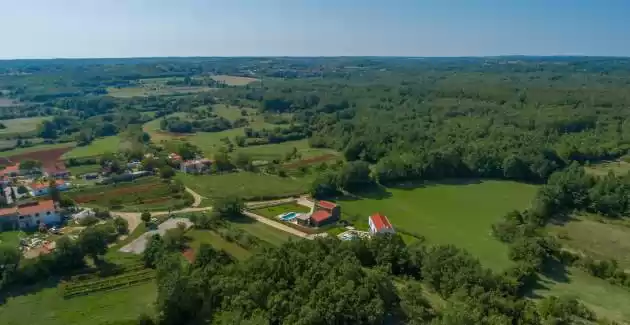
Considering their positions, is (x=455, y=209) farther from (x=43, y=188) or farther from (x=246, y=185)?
(x=43, y=188)

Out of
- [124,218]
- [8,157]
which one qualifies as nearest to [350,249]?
[124,218]

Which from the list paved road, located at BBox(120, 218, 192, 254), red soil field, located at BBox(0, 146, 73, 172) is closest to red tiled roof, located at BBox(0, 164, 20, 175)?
red soil field, located at BBox(0, 146, 73, 172)

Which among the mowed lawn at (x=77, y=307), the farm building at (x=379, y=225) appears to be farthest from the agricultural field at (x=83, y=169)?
the farm building at (x=379, y=225)

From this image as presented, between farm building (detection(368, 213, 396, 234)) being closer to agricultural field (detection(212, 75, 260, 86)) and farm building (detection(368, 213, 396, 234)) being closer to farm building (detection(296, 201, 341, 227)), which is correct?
farm building (detection(296, 201, 341, 227))

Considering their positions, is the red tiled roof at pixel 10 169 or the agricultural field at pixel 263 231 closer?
the agricultural field at pixel 263 231

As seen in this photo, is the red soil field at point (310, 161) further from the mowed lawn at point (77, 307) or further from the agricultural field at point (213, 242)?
the mowed lawn at point (77, 307)

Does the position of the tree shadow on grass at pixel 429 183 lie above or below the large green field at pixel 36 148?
below

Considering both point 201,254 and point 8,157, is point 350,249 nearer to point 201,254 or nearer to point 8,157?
point 201,254
